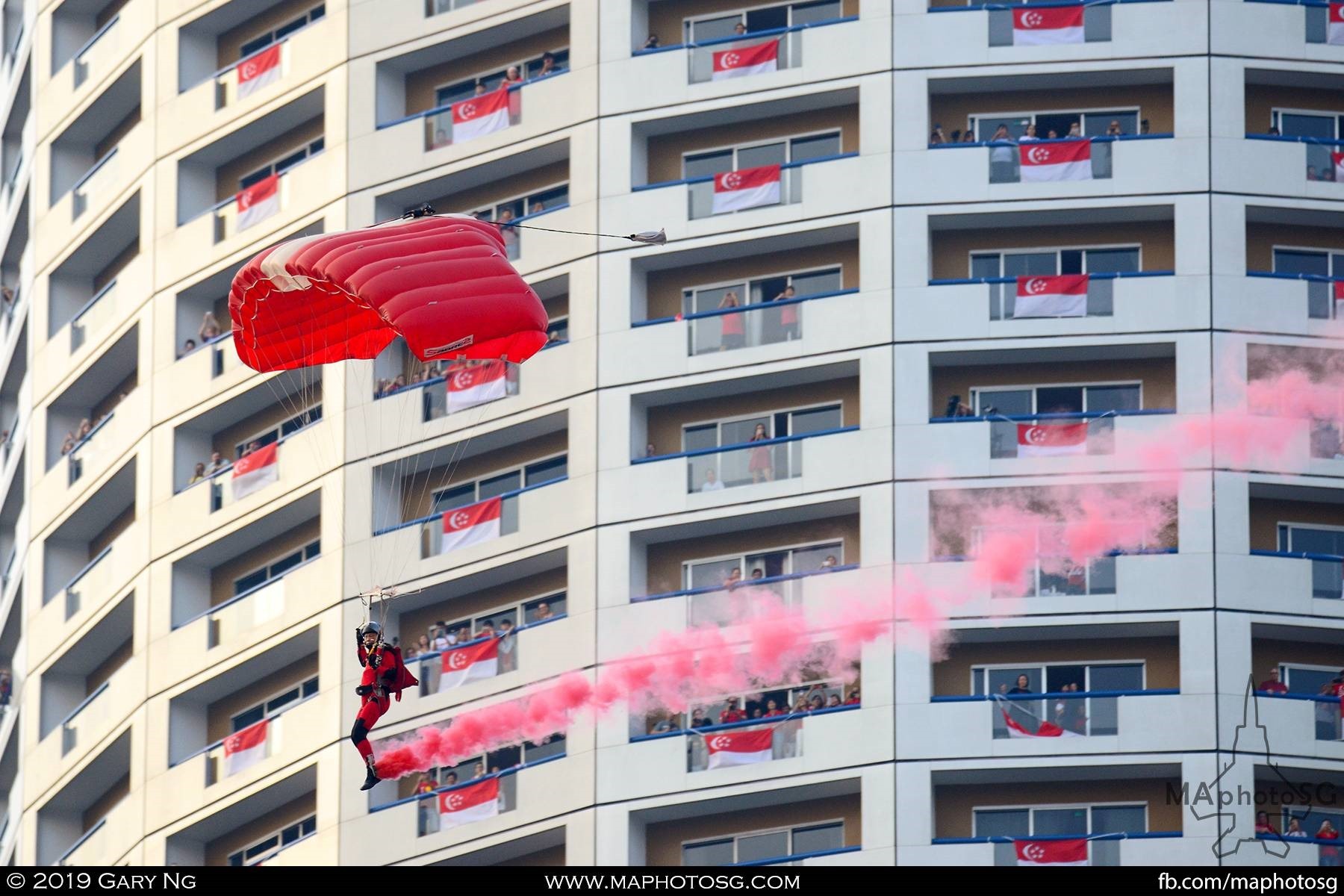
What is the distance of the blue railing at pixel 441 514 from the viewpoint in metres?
79.6

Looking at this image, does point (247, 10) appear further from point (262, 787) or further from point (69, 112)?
point (262, 787)

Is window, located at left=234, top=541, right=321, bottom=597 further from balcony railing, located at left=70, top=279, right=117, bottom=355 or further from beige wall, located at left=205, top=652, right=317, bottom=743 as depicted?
balcony railing, located at left=70, top=279, right=117, bottom=355

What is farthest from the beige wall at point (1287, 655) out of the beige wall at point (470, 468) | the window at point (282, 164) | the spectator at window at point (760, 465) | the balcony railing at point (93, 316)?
the balcony railing at point (93, 316)

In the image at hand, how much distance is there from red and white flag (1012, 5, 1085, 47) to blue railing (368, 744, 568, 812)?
18.2m

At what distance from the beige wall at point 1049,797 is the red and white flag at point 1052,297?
32.7 ft

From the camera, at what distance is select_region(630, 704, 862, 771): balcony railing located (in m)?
75.9

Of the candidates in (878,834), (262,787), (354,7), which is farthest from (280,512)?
(878,834)

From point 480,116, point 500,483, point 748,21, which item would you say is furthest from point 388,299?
point 748,21

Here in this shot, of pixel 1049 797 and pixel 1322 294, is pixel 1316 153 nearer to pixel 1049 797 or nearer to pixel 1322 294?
pixel 1322 294

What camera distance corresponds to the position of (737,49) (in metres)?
80.7

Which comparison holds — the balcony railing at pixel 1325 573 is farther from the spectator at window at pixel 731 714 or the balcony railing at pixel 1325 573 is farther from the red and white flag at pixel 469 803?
the red and white flag at pixel 469 803

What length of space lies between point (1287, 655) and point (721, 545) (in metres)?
12.2

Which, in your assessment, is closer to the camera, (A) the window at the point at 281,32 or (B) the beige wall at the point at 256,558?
(B) the beige wall at the point at 256,558

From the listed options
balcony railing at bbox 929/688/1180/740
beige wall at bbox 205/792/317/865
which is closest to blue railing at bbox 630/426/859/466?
balcony railing at bbox 929/688/1180/740
